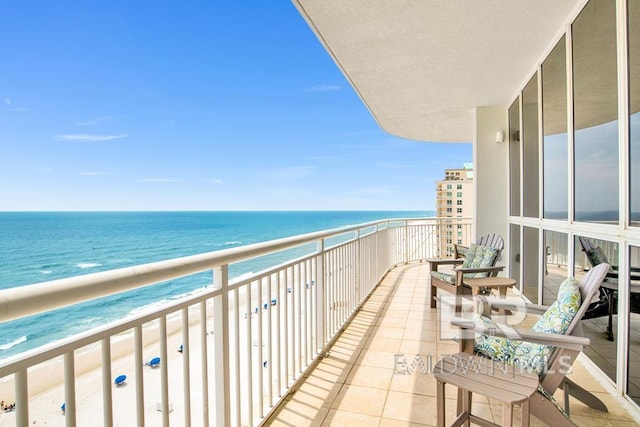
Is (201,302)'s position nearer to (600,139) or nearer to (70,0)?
(600,139)

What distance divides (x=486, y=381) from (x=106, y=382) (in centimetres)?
144

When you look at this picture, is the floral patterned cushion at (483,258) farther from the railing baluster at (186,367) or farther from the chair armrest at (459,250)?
the railing baluster at (186,367)

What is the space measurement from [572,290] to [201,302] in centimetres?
174

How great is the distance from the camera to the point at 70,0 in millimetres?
26984

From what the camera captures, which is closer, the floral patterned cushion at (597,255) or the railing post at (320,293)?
the floral patterned cushion at (597,255)

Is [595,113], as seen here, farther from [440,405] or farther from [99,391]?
[99,391]

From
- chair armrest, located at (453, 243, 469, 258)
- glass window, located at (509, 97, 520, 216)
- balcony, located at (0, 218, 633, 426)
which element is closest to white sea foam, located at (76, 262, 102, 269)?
balcony, located at (0, 218, 633, 426)

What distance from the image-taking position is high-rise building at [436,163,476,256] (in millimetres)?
7496

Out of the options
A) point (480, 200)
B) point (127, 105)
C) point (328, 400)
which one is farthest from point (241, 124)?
point (328, 400)

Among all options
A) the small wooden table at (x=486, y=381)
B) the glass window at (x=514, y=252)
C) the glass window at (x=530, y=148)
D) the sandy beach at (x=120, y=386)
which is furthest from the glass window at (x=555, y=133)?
the sandy beach at (x=120, y=386)

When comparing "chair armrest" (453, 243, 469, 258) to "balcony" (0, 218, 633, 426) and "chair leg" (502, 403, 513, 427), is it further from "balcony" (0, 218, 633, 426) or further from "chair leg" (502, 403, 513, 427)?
"chair leg" (502, 403, 513, 427)

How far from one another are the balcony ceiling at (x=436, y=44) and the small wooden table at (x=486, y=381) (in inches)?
96.8

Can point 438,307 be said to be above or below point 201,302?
below

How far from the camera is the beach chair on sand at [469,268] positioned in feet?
11.7
